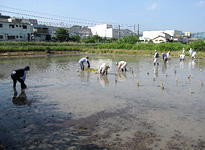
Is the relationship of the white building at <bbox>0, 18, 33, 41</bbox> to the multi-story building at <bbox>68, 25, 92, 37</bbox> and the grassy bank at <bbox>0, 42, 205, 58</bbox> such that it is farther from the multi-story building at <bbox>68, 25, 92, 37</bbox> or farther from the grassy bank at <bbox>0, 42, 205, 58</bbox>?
the multi-story building at <bbox>68, 25, 92, 37</bbox>

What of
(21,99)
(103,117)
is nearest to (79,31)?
(21,99)

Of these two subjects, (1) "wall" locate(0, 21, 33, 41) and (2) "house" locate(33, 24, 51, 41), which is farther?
(2) "house" locate(33, 24, 51, 41)

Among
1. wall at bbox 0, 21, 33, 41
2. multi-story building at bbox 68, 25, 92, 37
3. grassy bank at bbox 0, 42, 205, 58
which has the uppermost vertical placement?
multi-story building at bbox 68, 25, 92, 37

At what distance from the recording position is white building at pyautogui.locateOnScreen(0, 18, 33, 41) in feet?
167

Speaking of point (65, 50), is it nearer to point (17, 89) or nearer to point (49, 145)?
point (17, 89)

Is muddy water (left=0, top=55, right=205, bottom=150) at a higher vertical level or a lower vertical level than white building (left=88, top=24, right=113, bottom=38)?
lower

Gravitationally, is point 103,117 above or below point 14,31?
below

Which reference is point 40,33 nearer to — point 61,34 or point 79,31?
point 61,34

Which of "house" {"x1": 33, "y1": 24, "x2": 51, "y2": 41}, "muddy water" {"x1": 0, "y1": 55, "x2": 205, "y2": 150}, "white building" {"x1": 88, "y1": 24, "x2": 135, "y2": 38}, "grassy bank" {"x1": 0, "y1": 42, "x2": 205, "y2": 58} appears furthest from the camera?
"white building" {"x1": 88, "y1": 24, "x2": 135, "y2": 38}

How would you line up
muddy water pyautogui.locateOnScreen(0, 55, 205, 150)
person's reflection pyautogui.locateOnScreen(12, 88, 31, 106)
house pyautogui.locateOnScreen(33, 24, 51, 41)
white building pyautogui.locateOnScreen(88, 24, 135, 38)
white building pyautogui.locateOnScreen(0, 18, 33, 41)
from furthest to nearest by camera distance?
1. white building pyautogui.locateOnScreen(88, 24, 135, 38)
2. house pyautogui.locateOnScreen(33, 24, 51, 41)
3. white building pyautogui.locateOnScreen(0, 18, 33, 41)
4. person's reflection pyautogui.locateOnScreen(12, 88, 31, 106)
5. muddy water pyautogui.locateOnScreen(0, 55, 205, 150)

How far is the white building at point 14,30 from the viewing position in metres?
51.0

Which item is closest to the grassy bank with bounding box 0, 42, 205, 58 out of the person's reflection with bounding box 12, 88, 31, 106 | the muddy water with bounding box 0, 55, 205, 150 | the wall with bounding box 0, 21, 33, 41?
the wall with bounding box 0, 21, 33, 41

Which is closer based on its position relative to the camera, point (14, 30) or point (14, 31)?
point (14, 30)

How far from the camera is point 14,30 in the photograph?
174 feet
